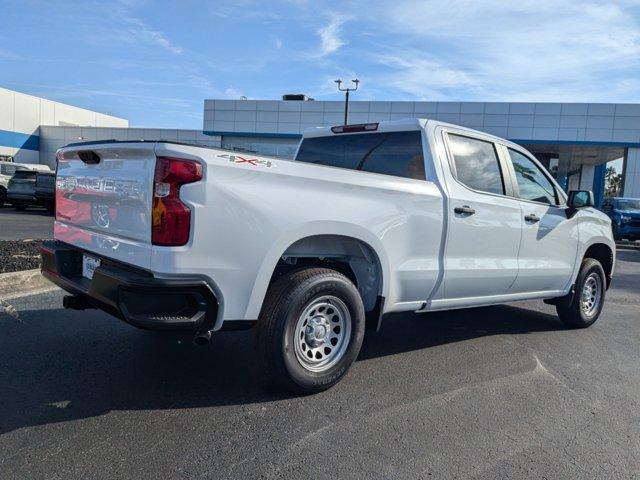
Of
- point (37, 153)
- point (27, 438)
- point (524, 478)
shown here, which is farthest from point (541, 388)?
point (37, 153)

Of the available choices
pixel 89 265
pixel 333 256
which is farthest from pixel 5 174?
pixel 333 256

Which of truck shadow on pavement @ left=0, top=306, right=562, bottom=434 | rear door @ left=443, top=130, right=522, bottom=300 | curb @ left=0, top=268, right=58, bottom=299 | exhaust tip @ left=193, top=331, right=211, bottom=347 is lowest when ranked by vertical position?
truck shadow on pavement @ left=0, top=306, right=562, bottom=434

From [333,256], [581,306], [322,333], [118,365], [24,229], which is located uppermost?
[333,256]

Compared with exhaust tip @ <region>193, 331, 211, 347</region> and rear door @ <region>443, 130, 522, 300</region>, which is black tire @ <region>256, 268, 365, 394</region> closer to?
exhaust tip @ <region>193, 331, 211, 347</region>

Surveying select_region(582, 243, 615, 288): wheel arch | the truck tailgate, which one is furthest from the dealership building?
the truck tailgate

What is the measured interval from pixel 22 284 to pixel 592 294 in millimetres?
6865

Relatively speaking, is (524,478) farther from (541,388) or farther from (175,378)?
(175,378)

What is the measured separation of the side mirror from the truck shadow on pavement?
4.98 ft

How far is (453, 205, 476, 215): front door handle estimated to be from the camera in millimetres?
4591

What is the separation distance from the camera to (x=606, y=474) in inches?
118

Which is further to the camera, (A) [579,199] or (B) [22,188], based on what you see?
(B) [22,188]

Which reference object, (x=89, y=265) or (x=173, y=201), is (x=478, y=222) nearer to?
(x=173, y=201)

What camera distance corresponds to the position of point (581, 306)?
6.34m

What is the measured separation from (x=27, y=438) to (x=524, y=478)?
8.96ft
